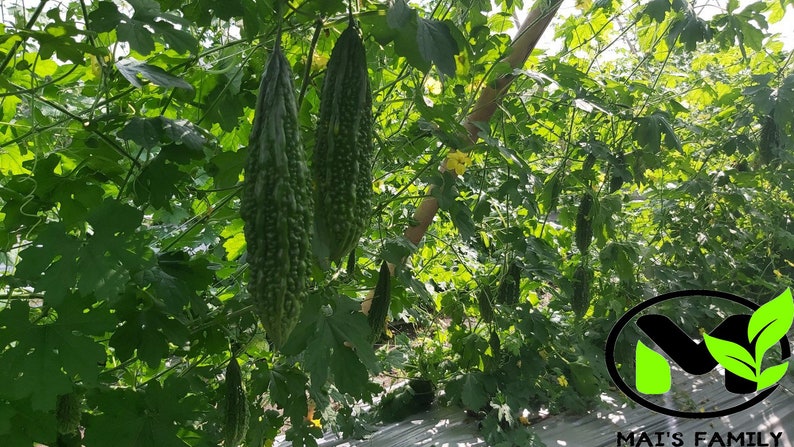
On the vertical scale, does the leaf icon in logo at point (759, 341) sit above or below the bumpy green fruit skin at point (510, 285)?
below

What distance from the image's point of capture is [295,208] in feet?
2.70

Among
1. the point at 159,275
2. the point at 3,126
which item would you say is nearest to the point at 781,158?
the point at 159,275

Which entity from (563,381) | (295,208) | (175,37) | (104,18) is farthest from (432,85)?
(563,381)

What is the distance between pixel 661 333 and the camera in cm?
355

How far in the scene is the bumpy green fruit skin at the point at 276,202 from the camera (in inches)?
31.7

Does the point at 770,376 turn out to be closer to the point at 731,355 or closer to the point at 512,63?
the point at 731,355

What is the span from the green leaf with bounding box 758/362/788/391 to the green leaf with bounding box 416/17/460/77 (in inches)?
138

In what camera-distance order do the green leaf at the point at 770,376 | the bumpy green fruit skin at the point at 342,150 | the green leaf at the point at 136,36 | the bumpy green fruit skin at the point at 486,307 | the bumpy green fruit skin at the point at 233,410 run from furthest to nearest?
the green leaf at the point at 770,376
the bumpy green fruit skin at the point at 486,307
the bumpy green fruit skin at the point at 233,410
the green leaf at the point at 136,36
the bumpy green fruit skin at the point at 342,150

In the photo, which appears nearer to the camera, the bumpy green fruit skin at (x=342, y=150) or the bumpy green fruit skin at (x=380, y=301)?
the bumpy green fruit skin at (x=342, y=150)

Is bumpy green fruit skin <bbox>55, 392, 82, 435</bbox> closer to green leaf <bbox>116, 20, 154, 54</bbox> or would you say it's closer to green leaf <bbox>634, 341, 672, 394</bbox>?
green leaf <bbox>116, 20, 154, 54</bbox>

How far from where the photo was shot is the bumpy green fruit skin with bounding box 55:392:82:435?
4.33 feet

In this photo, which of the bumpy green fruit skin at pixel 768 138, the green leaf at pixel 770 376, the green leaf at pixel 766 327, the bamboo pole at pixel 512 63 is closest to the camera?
the bamboo pole at pixel 512 63

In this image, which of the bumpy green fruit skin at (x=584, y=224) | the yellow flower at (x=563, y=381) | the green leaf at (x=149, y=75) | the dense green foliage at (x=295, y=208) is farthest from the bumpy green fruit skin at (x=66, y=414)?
the yellow flower at (x=563, y=381)

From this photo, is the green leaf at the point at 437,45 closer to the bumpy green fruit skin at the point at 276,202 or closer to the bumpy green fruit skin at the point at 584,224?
the bumpy green fruit skin at the point at 276,202
